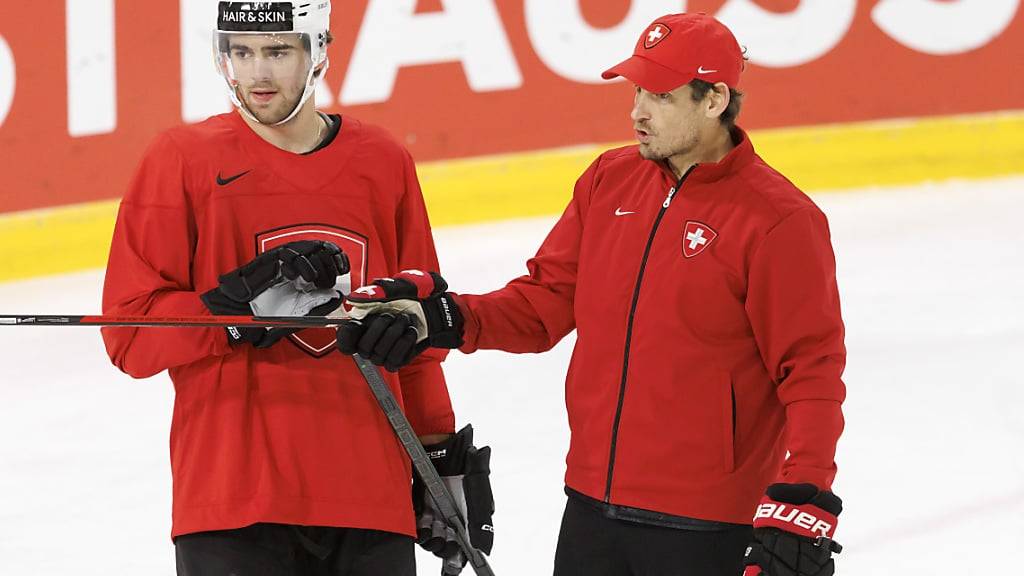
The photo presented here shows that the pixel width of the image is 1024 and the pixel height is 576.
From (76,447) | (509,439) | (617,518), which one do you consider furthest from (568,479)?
(76,447)

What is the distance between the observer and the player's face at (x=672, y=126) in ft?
7.66

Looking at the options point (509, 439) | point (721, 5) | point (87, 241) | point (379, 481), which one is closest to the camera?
point (379, 481)

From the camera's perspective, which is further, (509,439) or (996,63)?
(996,63)

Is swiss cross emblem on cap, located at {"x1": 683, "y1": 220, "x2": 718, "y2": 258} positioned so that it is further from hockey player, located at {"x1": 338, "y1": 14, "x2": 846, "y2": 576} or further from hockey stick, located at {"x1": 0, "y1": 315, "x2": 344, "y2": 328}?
hockey stick, located at {"x1": 0, "y1": 315, "x2": 344, "y2": 328}

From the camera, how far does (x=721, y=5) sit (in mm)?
5602

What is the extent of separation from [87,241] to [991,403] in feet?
8.95

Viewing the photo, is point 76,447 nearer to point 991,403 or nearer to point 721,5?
point 991,403

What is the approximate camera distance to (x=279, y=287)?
2.30 m

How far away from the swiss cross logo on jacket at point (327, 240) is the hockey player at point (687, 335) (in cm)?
7

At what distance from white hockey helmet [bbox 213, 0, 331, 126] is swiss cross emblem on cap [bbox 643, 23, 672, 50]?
481mm

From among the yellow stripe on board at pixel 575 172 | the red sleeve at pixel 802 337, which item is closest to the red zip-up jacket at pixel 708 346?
the red sleeve at pixel 802 337

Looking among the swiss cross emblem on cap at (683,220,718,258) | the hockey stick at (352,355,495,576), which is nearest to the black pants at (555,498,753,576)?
the hockey stick at (352,355,495,576)

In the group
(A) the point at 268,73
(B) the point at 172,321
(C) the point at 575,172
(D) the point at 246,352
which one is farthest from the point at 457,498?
(C) the point at 575,172

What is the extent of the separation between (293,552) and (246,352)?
29 cm
